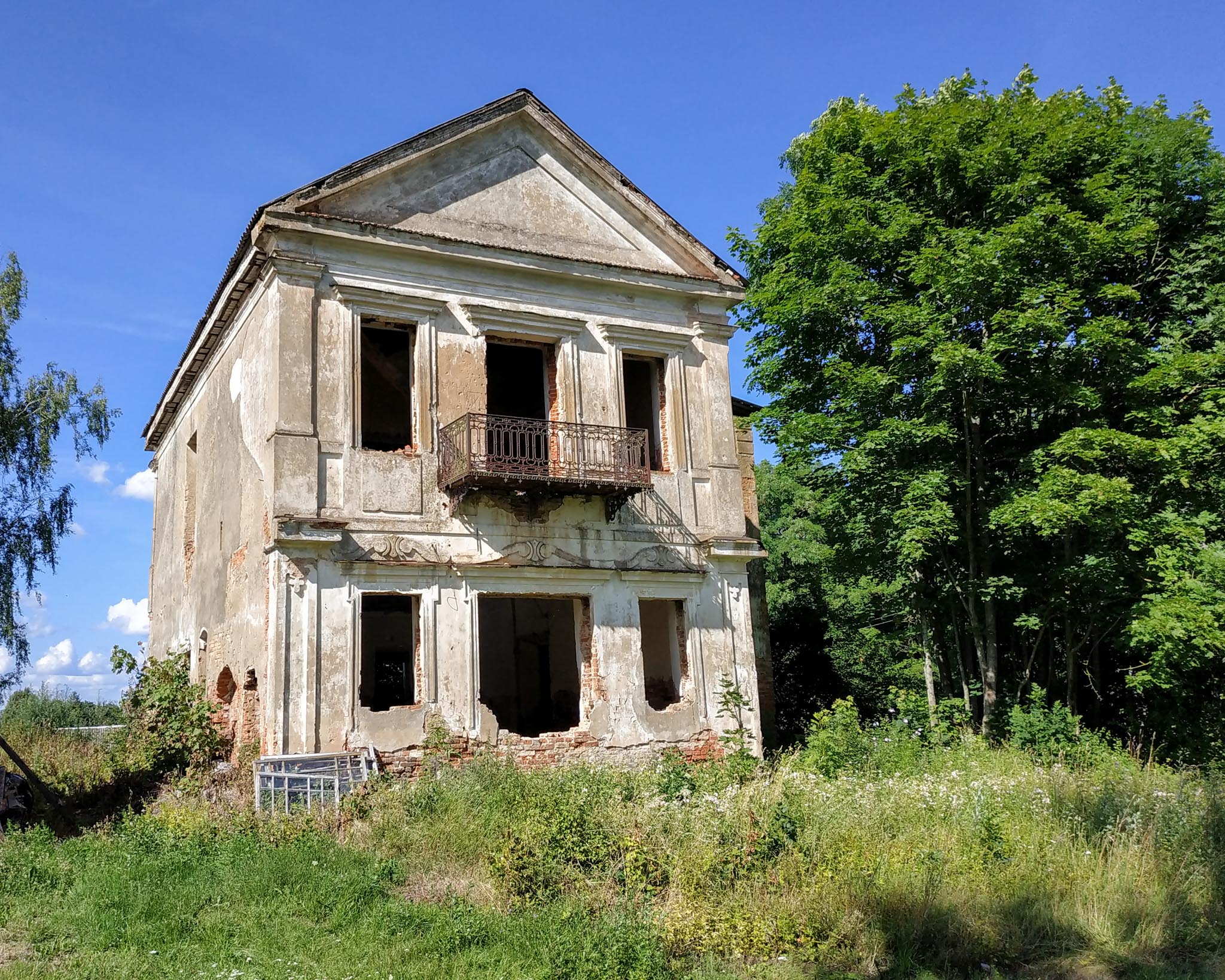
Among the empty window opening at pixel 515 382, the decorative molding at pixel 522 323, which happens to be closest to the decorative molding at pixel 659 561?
the decorative molding at pixel 522 323

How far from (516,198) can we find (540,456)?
4.28m

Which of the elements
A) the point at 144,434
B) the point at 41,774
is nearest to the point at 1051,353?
the point at 41,774

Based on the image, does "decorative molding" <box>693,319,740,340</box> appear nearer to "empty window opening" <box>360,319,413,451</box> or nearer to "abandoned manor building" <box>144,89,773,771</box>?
"abandoned manor building" <box>144,89,773,771</box>

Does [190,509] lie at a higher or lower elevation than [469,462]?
higher

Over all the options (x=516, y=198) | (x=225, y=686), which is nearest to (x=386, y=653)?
(x=225, y=686)

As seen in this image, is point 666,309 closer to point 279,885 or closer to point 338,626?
point 338,626

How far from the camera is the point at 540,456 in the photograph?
14172mm

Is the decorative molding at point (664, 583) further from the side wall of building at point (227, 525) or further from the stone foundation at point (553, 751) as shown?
the side wall of building at point (227, 525)

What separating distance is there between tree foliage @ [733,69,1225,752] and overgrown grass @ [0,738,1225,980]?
4874 millimetres

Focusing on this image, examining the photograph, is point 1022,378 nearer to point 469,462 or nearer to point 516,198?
point 516,198

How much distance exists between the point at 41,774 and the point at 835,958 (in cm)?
1263

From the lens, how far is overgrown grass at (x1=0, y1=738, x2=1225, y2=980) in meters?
7.04

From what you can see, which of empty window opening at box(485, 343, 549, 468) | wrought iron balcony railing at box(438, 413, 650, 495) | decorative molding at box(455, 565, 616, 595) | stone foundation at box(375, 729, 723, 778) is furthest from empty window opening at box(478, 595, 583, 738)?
wrought iron balcony railing at box(438, 413, 650, 495)

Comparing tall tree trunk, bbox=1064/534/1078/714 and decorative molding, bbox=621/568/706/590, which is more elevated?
decorative molding, bbox=621/568/706/590
